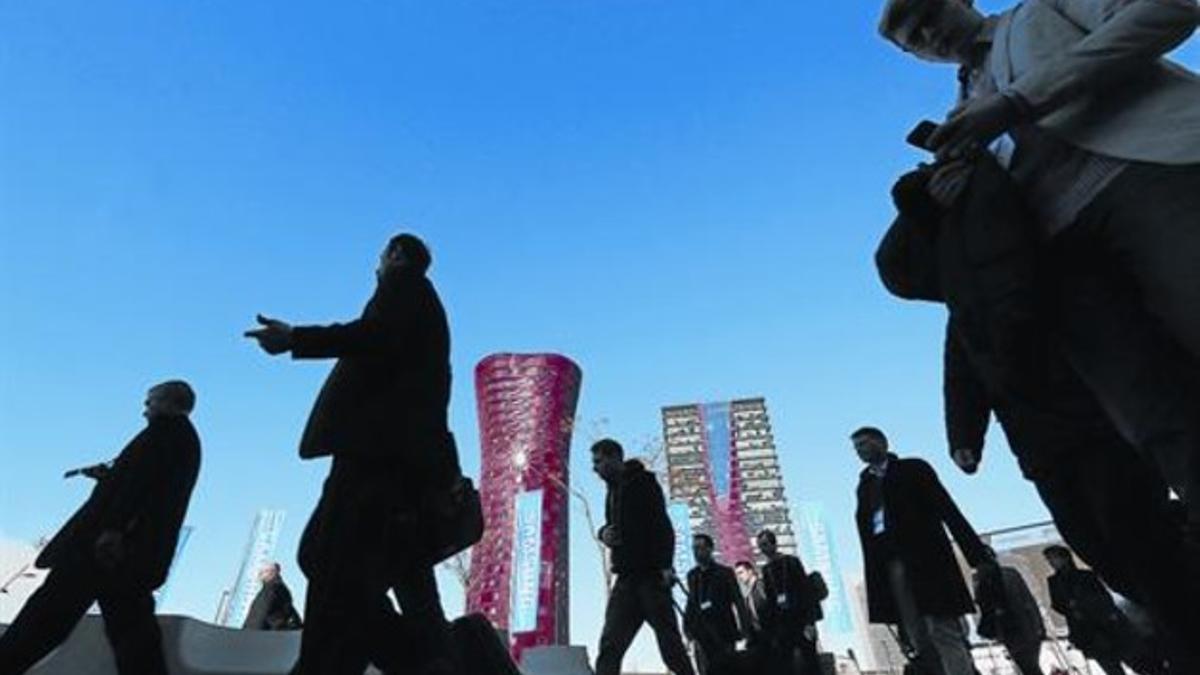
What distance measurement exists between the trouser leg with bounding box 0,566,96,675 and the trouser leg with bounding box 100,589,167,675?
88mm

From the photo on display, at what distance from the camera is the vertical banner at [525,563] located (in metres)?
28.8

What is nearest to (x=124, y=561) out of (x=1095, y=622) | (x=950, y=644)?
(x=950, y=644)

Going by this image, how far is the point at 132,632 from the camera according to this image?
3148mm

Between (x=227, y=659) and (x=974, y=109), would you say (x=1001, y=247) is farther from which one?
(x=227, y=659)

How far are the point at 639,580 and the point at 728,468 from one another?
45633mm

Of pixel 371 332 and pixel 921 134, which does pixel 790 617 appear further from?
pixel 921 134

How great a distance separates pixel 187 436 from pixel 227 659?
140cm

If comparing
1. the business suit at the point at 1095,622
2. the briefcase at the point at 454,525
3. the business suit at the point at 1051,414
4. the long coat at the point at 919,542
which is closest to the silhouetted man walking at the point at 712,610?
the long coat at the point at 919,542

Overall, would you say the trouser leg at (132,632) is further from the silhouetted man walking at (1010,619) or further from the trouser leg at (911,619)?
the silhouetted man walking at (1010,619)

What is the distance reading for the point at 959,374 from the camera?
1.90 m

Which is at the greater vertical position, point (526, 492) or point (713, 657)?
point (526, 492)

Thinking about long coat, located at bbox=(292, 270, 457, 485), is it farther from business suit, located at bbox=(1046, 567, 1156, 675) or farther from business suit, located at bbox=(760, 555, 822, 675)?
business suit, located at bbox=(1046, 567, 1156, 675)

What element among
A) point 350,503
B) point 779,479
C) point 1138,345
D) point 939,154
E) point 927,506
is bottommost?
point 1138,345

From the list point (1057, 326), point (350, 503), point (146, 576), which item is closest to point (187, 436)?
point (146, 576)
